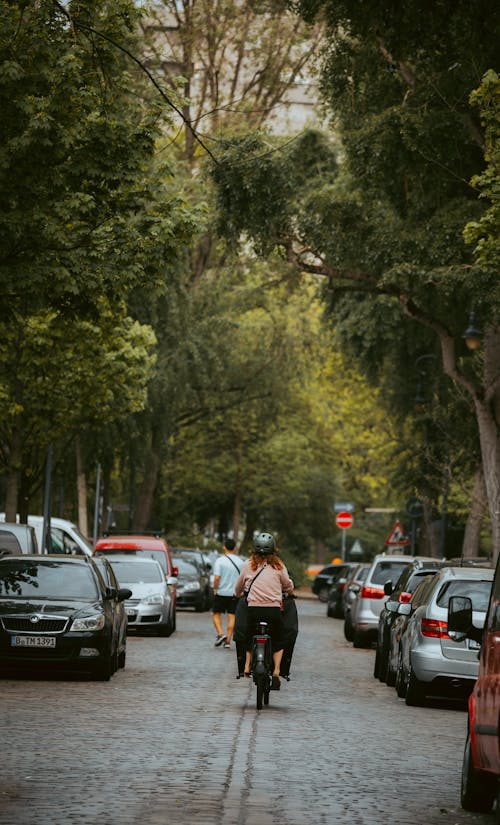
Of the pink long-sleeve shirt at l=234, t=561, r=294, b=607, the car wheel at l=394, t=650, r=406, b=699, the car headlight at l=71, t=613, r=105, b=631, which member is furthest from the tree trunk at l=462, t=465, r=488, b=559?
the pink long-sleeve shirt at l=234, t=561, r=294, b=607

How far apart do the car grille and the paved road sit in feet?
1.99

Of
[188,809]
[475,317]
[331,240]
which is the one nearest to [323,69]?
[331,240]

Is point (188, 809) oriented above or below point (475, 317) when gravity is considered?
below

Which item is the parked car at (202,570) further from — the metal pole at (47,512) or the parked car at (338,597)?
the metal pole at (47,512)

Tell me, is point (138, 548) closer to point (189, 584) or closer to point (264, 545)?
point (189, 584)

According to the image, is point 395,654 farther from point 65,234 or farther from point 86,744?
point 86,744

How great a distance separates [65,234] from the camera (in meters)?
20.3

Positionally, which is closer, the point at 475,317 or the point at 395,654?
the point at 395,654

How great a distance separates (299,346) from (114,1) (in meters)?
37.1

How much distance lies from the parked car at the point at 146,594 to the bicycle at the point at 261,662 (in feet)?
46.1

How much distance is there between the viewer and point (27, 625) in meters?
18.8

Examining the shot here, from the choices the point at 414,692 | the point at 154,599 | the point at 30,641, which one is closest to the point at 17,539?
the point at 154,599

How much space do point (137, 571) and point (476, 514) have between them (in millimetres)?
12107

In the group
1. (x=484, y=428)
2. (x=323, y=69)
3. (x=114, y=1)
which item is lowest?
(x=484, y=428)
